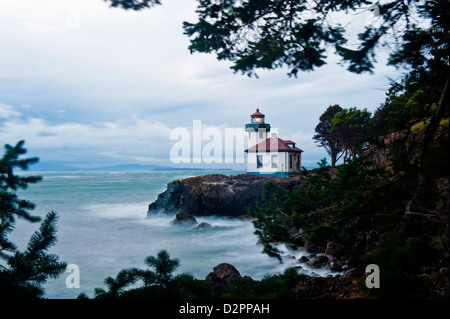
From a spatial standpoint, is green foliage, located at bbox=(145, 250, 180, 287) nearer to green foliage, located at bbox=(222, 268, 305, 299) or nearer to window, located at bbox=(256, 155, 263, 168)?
green foliage, located at bbox=(222, 268, 305, 299)

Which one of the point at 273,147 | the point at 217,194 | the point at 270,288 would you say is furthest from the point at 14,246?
the point at 273,147

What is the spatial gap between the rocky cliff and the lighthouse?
5847mm

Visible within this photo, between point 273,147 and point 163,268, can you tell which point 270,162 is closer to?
point 273,147

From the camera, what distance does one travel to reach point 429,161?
5.30 feet

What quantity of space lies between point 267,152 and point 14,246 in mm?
26381

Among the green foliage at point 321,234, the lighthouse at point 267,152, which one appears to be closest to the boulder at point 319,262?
the green foliage at point 321,234

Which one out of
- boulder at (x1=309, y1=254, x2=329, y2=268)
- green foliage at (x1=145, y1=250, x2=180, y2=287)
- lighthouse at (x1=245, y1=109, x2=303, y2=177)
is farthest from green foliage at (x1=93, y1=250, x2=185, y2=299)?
lighthouse at (x1=245, y1=109, x2=303, y2=177)

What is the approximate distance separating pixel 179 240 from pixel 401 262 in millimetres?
17173

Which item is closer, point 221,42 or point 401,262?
point 401,262

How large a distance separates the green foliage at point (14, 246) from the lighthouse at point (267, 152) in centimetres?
2573

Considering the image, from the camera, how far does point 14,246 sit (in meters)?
2.13

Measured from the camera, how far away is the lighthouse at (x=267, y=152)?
2773cm
